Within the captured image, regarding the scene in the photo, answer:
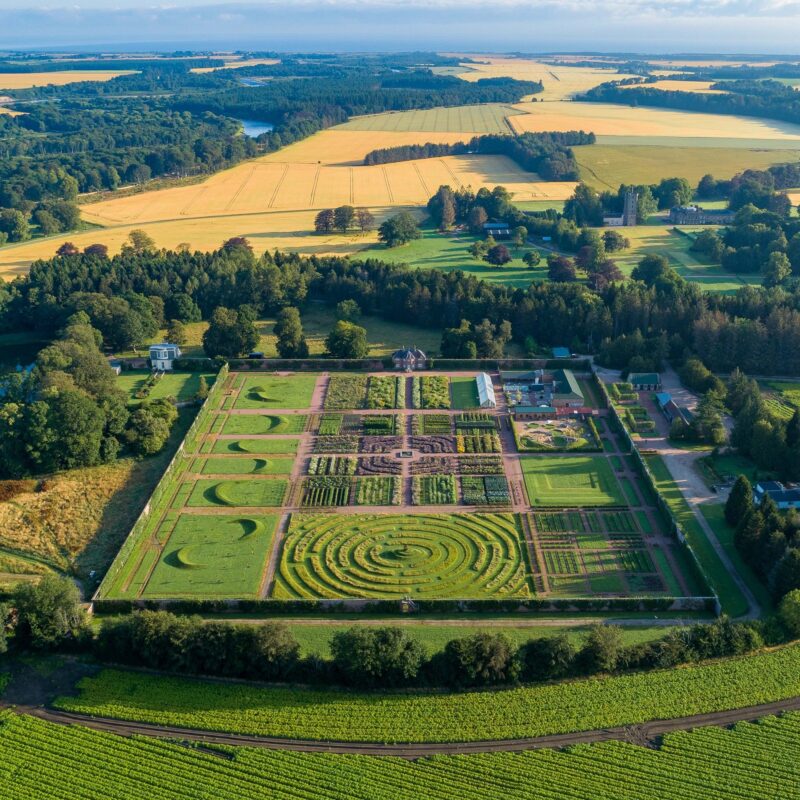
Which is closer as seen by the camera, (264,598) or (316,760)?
(316,760)

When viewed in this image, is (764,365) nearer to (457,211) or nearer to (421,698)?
(421,698)

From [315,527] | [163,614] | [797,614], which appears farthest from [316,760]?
[797,614]

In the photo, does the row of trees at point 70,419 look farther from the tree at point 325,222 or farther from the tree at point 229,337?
the tree at point 325,222

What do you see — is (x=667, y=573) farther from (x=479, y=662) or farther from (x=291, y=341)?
(x=291, y=341)

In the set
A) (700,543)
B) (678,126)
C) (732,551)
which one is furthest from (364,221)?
(678,126)

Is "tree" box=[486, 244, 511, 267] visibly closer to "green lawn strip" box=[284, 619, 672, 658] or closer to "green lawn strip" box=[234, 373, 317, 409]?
"green lawn strip" box=[234, 373, 317, 409]

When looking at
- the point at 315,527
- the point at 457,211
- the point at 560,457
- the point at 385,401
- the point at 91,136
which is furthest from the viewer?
the point at 91,136
